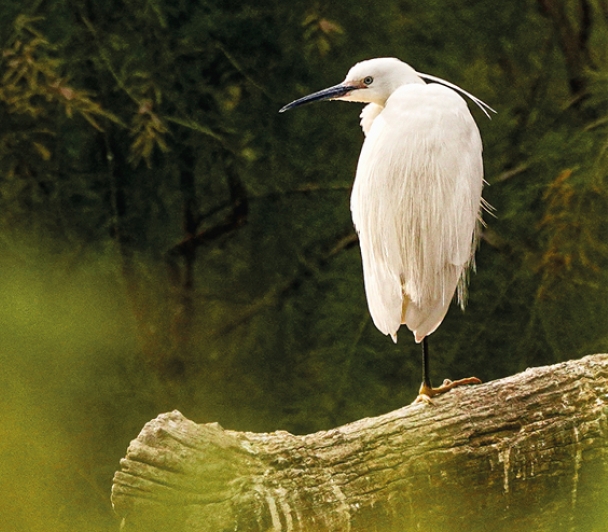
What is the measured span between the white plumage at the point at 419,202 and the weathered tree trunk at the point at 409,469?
22cm

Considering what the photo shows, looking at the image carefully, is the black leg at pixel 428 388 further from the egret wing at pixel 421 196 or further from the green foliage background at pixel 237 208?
the green foliage background at pixel 237 208

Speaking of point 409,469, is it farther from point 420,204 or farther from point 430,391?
point 420,204

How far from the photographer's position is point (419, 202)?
170cm

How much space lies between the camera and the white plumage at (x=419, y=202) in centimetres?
163

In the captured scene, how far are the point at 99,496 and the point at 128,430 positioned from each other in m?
0.23

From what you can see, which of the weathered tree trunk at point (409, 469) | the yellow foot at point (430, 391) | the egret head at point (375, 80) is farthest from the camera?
the egret head at point (375, 80)

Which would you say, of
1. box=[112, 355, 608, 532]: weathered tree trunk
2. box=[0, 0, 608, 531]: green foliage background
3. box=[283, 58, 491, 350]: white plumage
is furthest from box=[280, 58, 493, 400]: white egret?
box=[0, 0, 608, 531]: green foliage background

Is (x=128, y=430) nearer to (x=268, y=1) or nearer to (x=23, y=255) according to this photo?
(x=23, y=255)

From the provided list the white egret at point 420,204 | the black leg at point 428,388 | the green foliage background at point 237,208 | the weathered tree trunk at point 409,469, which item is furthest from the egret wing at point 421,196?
the green foliage background at point 237,208

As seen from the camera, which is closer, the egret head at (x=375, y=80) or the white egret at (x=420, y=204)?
the white egret at (x=420, y=204)

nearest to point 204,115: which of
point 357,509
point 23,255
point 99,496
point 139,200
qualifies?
point 139,200

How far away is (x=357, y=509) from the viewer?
1422mm

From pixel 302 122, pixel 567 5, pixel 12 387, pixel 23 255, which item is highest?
pixel 567 5

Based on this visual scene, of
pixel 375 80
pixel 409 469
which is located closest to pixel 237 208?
pixel 375 80
